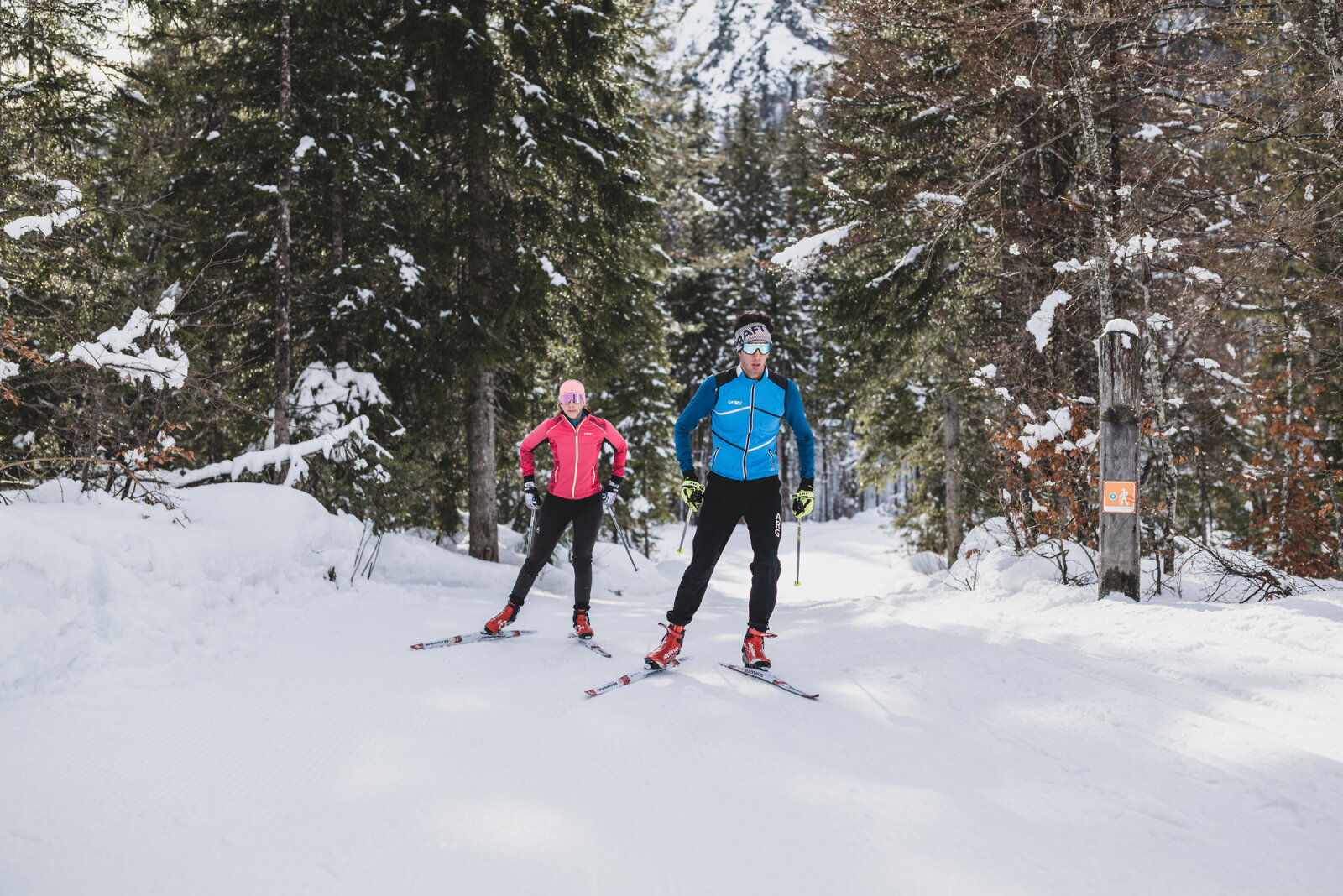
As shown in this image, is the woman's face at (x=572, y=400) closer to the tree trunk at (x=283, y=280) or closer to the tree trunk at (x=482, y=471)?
the tree trunk at (x=283, y=280)

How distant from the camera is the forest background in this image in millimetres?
7418

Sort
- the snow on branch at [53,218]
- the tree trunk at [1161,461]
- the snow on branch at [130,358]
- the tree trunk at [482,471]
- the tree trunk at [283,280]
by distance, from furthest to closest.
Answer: the tree trunk at [482,471]
the tree trunk at [283,280]
the tree trunk at [1161,461]
the snow on branch at [53,218]
the snow on branch at [130,358]

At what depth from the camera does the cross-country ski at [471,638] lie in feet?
18.1

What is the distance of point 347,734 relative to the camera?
3.57 meters

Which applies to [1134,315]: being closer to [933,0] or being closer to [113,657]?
[933,0]

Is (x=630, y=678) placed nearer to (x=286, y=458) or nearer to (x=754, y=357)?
(x=754, y=357)

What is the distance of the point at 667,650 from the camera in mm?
4969

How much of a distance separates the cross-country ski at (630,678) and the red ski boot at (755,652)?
50 cm

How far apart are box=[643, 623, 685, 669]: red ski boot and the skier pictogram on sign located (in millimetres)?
3972

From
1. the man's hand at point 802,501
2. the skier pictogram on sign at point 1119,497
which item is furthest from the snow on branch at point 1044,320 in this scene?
the man's hand at point 802,501

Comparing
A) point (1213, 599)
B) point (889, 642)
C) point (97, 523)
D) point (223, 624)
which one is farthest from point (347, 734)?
point (1213, 599)

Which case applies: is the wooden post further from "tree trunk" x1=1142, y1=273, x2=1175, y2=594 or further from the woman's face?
the woman's face

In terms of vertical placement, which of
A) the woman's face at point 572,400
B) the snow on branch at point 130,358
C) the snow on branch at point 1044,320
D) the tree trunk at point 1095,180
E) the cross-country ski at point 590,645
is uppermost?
the tree trunk at point 1095,180

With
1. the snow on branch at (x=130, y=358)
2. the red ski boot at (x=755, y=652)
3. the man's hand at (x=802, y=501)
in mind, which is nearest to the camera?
the red ski boot at (x=755, y=652)
